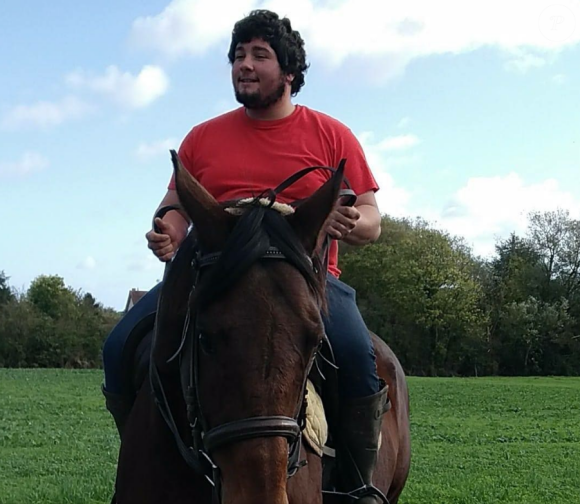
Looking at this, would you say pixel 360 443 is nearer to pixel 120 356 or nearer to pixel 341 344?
pixel 341 344

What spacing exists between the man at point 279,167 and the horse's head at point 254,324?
0.99 meters

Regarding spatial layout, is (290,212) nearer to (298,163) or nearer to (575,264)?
(298,163)

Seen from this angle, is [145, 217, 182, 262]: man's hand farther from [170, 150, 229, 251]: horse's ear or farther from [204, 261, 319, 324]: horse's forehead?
[204, 261, 319, 324]: horse's forehead

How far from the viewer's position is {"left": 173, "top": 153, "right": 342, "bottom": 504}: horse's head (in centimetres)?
238

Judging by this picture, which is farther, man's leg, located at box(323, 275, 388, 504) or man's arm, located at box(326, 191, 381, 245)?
man's leg, located at box(323, 275, 388, 504)

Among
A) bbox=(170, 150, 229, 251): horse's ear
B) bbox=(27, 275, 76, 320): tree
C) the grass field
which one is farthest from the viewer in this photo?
bbox=(27, 275, 76, 320): tree

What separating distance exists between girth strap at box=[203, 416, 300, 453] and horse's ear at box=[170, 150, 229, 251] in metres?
0.63

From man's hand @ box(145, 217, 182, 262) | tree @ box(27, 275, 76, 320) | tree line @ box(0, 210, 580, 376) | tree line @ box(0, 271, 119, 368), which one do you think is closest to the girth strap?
man's hand @ box(145, 217, 182, 262)

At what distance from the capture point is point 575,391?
3647 centimetres

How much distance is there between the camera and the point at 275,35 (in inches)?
151

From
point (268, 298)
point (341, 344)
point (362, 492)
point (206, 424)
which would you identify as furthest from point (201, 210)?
point (362, 492)

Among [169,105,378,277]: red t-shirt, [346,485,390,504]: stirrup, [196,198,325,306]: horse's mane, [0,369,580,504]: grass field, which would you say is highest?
[169,105,378,277]: red t-shirt

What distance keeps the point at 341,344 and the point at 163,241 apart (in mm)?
983

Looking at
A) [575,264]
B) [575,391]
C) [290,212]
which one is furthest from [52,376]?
[290,212]
